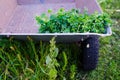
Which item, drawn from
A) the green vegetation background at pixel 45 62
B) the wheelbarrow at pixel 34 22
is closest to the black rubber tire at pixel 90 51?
the wheelbarrow at pixel 34 22

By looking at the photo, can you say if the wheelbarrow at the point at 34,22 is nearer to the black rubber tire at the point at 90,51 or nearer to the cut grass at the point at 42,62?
the black rubber tire at the point at 90,51

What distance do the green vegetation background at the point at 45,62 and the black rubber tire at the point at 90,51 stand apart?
106mm

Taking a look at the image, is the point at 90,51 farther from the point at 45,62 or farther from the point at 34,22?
the point at 34,22

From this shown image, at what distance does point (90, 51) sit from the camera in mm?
1614

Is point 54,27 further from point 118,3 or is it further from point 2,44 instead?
point 118,3

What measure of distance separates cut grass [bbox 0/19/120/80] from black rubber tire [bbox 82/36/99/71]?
107 mm

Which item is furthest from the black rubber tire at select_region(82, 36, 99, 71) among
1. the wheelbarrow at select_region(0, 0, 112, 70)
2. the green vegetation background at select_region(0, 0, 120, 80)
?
the green vegetation background at select_region(0, 0, 120, 80)

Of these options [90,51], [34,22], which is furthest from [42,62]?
[34,22]

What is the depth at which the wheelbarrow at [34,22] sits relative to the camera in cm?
146

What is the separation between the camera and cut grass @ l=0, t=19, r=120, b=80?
5.32 feet

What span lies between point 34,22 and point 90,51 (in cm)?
78

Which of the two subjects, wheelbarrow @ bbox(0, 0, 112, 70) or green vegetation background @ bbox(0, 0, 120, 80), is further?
green vegetation background @ bbox(0, 0, 120, 80)

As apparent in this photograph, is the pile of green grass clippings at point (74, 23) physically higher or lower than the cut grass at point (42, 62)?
higher

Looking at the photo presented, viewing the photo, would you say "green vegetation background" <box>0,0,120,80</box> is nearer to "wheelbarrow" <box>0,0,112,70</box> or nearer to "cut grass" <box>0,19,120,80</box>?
"cut grass" <box>0,19,120,80</box>
